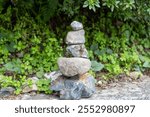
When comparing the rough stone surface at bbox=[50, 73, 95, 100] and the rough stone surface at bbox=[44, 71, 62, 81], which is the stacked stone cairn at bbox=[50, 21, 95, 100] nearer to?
the rough stone surface at bbox=[50, 73, 95, 100]

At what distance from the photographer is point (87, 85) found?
Answer: 5422 millimetres

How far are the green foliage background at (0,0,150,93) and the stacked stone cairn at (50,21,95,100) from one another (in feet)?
1.98

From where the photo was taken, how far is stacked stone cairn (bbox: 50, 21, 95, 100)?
208 inches

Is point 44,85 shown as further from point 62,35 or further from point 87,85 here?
point 62,35

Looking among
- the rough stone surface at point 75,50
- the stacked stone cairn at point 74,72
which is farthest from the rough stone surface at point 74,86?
the rough stone surface at point 75,50

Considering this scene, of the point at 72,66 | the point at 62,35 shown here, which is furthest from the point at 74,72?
the point at 62,35

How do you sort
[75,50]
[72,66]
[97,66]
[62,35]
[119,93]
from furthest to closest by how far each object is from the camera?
[62,35]
[97,66]
[119,93]
[75,50]
[72,66]

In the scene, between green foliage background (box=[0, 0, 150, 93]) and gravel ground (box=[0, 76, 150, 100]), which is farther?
green foliage background (box=[0, 0, 150, 93])

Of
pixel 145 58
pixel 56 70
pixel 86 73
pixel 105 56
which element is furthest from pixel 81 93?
pixel 145 58

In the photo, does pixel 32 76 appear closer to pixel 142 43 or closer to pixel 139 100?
pixel 139 100

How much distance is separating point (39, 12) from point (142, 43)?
1.74 m

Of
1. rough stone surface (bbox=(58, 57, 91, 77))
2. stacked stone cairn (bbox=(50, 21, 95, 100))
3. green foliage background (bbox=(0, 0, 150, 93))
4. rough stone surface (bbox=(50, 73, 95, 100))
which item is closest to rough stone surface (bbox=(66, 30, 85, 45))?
stacked stone cairn (bbox=(50, 21, 95, 100))

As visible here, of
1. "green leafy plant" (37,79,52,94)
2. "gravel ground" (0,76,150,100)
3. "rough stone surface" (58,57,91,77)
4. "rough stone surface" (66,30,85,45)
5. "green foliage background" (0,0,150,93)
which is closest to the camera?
"rough stone surface" (58,57,91,77)

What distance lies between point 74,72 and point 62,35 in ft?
5.13
